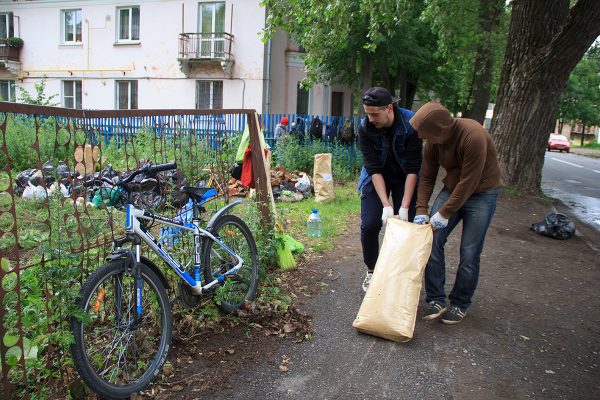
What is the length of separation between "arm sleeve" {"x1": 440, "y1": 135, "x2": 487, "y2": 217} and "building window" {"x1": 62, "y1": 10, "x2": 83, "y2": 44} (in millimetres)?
24349

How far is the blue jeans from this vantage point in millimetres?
3730

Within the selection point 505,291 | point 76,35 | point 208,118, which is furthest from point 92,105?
point 505,291

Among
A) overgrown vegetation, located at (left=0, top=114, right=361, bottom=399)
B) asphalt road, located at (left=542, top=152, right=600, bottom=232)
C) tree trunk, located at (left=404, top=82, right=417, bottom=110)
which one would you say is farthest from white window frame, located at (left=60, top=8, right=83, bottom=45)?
overgrown vegetation, located at (left=0, top=114, right=361, bottom=399)

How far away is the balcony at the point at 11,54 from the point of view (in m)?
23.7

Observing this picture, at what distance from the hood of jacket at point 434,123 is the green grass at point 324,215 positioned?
2.35 m

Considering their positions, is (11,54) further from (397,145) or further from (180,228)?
(397,145)

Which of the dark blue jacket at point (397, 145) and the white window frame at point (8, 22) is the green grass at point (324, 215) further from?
the white window frame at point (8, 22)

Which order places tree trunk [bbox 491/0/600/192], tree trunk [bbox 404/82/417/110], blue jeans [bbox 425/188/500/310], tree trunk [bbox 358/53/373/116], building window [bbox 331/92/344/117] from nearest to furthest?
blue jeans [bbox 425/188/500/310], tree trunk [bbox 491/0/600/192], tree trunk [bbox 358/53/373/116], tree trunk [bbox 404/82/417/110], building window [bbox 331/92/344/117]

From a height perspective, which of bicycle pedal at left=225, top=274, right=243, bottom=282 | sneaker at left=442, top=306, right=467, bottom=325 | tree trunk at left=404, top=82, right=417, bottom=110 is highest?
tree trunk at left=404, top=82, right=417, bottom=110

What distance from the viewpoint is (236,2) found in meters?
20.8

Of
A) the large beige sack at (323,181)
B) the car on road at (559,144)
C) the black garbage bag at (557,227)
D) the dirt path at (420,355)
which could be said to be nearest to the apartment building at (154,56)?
the large beige sack at (323,181)

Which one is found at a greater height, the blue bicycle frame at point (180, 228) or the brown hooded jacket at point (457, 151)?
the brown hooded jacket at point (457, 151)

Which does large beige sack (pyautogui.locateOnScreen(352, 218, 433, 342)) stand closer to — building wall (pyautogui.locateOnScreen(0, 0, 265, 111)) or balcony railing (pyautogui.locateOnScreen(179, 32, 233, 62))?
building wall (pyautogui.locateOnScreen(0, 0, 265, 111))

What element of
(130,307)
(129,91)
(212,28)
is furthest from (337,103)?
(130,307)
